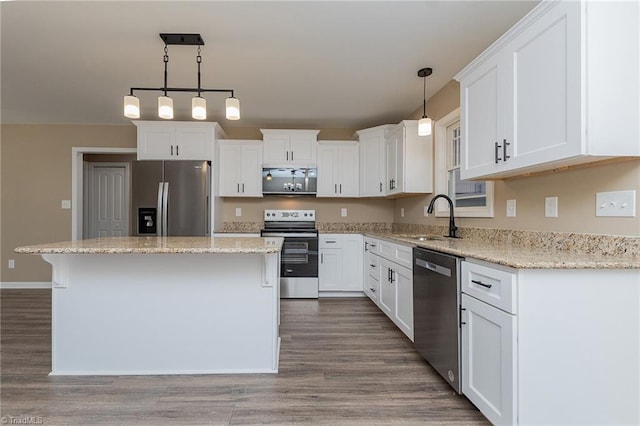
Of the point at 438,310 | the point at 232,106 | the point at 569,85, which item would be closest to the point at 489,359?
the point at 438,310

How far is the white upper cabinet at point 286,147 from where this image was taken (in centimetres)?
448

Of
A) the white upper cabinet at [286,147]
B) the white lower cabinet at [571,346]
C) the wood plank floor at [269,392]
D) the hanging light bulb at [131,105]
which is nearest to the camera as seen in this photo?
the white lower cabinet at [571,346]

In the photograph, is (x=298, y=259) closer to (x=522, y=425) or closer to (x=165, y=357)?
(x=165, y=357)

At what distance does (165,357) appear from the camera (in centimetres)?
220

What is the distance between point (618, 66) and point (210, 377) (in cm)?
272

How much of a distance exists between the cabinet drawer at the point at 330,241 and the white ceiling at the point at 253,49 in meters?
1.62

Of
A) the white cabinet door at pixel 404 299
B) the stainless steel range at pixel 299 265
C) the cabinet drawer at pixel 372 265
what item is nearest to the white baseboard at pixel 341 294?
the stainless steel range at pixel 299 265

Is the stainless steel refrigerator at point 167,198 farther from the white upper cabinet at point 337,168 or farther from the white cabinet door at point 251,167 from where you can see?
the white upper cabinet at point 337,168

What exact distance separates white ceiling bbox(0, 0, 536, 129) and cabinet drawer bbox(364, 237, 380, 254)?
5.32 ft

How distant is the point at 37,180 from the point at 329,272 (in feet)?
14.4

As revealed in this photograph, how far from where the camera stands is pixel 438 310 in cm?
204

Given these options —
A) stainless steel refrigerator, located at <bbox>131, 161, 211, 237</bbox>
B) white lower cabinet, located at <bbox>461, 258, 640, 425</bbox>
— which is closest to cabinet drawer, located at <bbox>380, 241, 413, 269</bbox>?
white lower cabinet, located at <bbox>461, 258, 640, 425</bbox>

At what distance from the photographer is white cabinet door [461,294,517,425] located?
1.43 m

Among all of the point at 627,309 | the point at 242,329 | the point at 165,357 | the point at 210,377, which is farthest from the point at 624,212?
the point at 165,357
